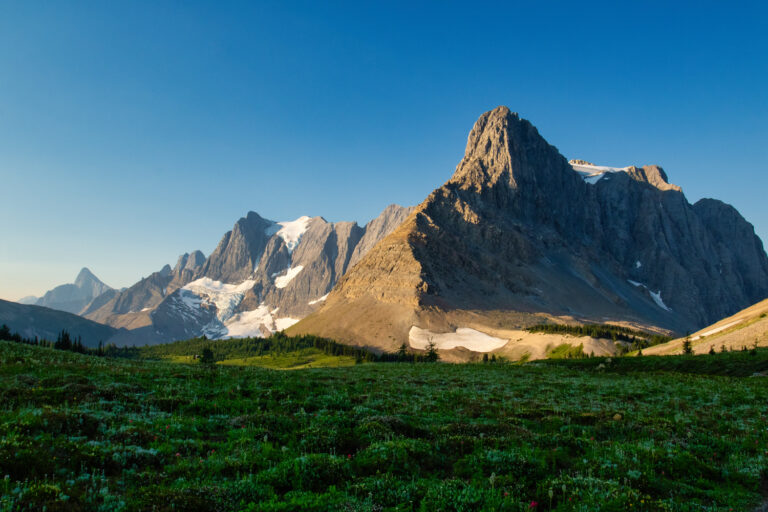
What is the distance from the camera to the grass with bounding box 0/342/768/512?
377 inches

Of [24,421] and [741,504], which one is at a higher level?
[24,421]

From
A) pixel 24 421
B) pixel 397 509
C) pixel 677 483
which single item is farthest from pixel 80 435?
pixel 677 483

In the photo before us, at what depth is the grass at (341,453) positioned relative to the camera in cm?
958

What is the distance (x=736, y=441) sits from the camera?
1722 cm

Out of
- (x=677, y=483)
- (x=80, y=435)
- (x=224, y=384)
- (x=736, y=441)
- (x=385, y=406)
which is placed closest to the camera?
(x=677, y=483)

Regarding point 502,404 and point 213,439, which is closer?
point 213,439

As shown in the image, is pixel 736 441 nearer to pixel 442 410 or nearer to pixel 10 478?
pixel 442 410

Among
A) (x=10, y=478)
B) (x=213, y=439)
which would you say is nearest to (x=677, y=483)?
(x=213, y=439)

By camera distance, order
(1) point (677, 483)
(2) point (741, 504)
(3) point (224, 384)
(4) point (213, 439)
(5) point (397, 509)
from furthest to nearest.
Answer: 1. (3) point (224, 384)
2. (4) point (213, 439)
3. (1) point (677, 483)
4. (2) point (741, 504)
5. (5) point (397, 509)

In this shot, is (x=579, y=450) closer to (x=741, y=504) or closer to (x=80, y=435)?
(x=741, y=504)

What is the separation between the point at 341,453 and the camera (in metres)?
13.5

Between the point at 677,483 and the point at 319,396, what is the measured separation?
699 inches

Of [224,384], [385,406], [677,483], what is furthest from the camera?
[224,384]

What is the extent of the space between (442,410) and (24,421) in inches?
700
